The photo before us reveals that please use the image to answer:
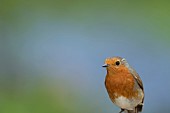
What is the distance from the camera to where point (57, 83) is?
16.9 feet

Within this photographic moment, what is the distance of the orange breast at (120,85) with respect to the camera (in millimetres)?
2809

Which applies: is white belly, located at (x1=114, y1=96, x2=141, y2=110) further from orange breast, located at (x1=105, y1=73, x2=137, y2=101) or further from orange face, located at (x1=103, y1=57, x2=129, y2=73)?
orange face, located at (x1=103, y1=57, x2=129, y2=73)

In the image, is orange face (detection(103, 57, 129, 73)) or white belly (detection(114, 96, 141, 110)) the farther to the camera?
white belly (detection(114, 96, 141, 110))

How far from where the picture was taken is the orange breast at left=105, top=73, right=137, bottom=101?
2809 mm

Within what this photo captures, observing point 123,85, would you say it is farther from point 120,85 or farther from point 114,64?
point 114,64

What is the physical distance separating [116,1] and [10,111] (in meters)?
2.70

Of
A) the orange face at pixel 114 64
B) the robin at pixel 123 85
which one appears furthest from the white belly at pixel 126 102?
the orange face at pixel 114 64

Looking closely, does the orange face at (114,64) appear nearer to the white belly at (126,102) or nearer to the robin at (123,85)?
the robin at (123,85)

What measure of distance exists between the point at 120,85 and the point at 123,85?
0.09 ft

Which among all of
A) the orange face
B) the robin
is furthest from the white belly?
the orange face

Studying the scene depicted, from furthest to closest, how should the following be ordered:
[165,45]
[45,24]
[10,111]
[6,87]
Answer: [45,24], [165,45], [6,87], [10,111]

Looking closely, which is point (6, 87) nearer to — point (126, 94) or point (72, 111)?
point (72, 111)

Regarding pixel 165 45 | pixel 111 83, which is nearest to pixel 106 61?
pixel 111 83

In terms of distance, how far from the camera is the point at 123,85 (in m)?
2.86
